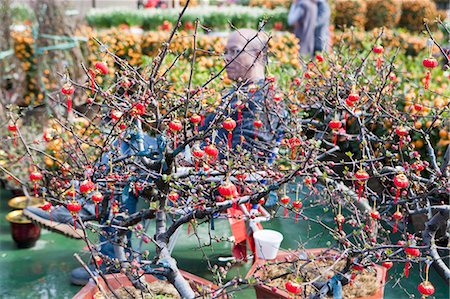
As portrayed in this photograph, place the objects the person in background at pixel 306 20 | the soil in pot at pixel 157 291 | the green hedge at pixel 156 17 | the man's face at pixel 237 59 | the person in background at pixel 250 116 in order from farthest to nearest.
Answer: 1. the green hedge at pixel 156 17
2. the person in background at pixel 306 20
3. the man's face at pixel 237 59
4. the person in background at pixel 250 116
5. the soil in pot at pixel 157 291

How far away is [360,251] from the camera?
2127 mm

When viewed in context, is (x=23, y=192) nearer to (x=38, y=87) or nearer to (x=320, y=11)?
(x=38, y=87)

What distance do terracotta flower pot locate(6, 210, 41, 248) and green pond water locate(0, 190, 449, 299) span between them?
0.19 ft

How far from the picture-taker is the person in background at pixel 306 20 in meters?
9.09

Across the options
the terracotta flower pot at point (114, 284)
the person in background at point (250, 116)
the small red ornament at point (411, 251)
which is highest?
the person in background at point (250, 116)

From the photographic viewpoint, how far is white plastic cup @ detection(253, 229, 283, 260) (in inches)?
127

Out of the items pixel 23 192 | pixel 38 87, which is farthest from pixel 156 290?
pixel 38 87

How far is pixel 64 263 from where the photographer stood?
4.16 m

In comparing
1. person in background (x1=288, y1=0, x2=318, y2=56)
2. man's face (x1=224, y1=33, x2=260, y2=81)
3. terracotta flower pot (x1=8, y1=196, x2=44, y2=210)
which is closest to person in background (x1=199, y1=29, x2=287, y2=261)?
man's face (x1=224, y1=33, x2=260, y2=81)

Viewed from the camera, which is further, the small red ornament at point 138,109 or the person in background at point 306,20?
the person in background at point 306,20

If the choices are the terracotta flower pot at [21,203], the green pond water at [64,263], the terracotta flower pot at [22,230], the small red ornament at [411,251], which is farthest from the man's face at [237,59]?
the terracotta flower pot at [21,203]

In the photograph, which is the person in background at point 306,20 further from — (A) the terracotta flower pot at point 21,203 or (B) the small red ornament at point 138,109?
(B) the small red ornament at point 138,109

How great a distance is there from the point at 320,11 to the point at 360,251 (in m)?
7.67

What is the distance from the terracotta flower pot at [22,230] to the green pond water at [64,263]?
2.3 inches
